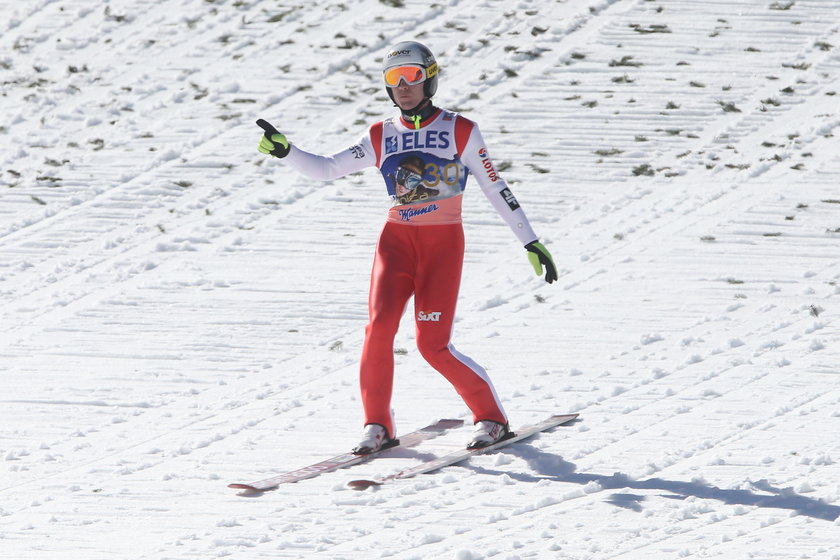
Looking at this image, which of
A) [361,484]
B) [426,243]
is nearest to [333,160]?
[426,243]

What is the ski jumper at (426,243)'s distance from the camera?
661cm

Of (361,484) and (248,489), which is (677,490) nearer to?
(361,484)

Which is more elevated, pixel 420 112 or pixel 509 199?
pixel 420 112

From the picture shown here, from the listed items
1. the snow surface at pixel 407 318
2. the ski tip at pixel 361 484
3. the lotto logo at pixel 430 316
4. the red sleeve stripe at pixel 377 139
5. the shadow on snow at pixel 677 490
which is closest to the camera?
the shadow on snow at pixel 677 490

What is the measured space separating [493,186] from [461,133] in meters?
0.32

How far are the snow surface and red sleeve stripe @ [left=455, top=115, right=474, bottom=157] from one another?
154 cm

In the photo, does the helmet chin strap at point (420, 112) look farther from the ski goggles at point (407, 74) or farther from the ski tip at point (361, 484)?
the ski tip at point (361, 484)

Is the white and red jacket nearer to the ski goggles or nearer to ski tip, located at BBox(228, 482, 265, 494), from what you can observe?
the ski goggles

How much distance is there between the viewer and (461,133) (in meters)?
6.64

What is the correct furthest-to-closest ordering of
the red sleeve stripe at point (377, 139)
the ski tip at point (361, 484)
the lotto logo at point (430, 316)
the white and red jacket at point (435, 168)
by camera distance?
the red sleeve stripe at point (377, 139)
the white and red jacket at point (435, 168)
the lotto logo at point (430, 316)
the ski tip at point (361, 484)

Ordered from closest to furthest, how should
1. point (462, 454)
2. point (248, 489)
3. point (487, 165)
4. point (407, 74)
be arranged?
point (248, 489) < point (462, 454) < point (407, 74) < point (487, 165)

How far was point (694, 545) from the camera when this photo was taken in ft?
17.0

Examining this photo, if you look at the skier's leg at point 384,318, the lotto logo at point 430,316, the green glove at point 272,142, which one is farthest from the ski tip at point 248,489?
the green glove at point 272,142

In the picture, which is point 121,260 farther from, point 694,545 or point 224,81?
point 694,545
